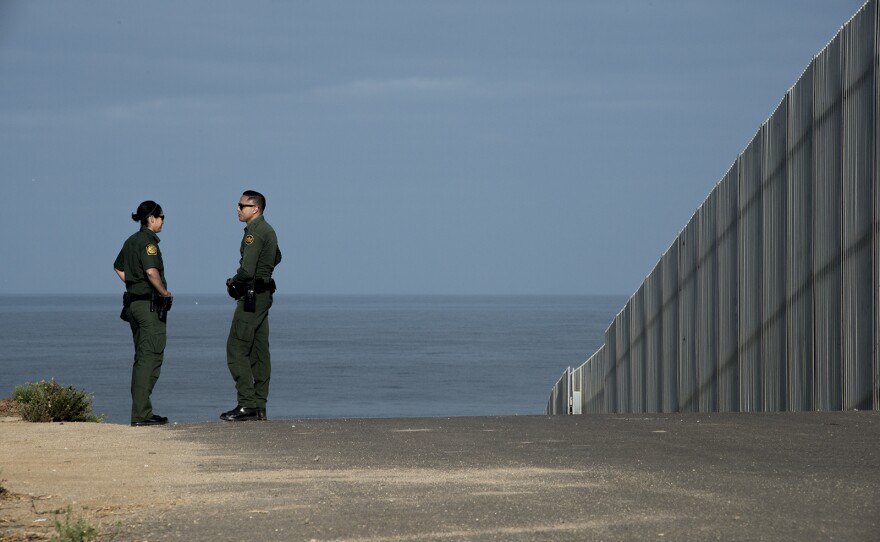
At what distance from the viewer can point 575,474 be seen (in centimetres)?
717

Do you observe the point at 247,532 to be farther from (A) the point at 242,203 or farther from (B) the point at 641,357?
(B) the point at 641,357

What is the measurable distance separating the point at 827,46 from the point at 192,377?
65326mm

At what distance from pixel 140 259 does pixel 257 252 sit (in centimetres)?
100

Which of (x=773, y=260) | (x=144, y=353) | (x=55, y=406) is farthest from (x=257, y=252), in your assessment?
(x=773, y=260)

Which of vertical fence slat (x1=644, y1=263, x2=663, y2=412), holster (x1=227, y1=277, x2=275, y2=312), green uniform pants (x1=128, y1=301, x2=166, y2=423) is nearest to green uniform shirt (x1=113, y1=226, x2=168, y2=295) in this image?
green uniform pants (x1=128, y1=301, x2=166, y2=423)

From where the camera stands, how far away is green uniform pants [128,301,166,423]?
433 inches

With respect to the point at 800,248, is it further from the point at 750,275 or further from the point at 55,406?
the point at 55,406

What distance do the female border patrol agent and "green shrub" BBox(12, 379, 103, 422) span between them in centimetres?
119

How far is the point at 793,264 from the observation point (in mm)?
13070

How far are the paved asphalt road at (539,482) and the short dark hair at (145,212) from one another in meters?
2.00

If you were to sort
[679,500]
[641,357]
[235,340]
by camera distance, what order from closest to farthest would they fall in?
[679,500]
[235,340]
[641,357]

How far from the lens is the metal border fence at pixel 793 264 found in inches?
452

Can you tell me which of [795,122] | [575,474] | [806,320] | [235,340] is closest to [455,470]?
[575,474]

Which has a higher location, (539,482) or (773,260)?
(773,260)
